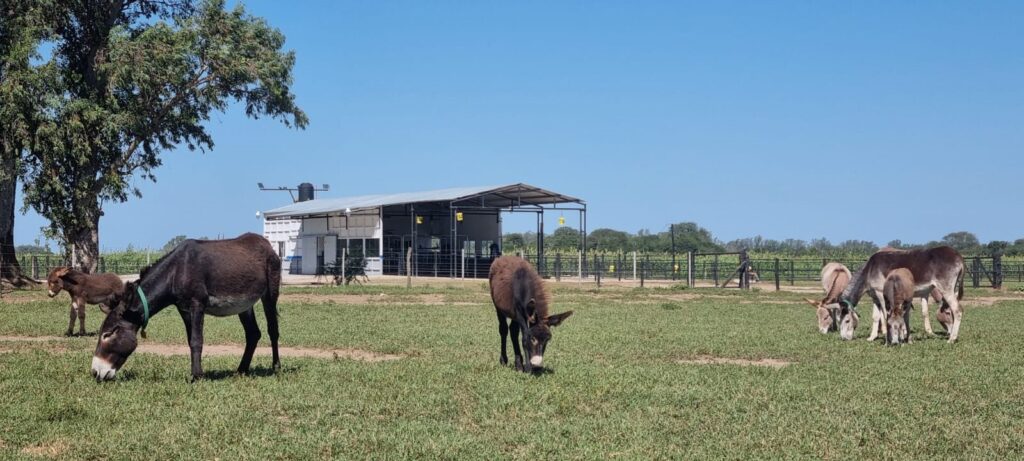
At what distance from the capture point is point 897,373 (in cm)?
1241

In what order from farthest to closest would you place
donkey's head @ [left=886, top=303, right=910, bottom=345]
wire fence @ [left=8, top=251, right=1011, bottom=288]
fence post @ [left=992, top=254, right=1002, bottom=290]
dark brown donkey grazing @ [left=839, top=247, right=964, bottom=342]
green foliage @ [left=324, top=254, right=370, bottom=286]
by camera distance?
wire fence @ [left=8, top=251, right=1011, bottom=288] < fence post @ [left=992, top=254, right=1002, bottom=290] < green foliage @ [left=324, top=254, right=370, bottom=286] < dark brown donkey grazing @ [left=839, top=247, right=964, bottom=342] < donkey's head @ [left=886, top=303, right=910, bottom=345]

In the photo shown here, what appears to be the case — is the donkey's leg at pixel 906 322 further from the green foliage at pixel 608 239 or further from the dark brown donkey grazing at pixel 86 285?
the green foliage at pixel 608 239

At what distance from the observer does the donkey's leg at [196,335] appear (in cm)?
1115

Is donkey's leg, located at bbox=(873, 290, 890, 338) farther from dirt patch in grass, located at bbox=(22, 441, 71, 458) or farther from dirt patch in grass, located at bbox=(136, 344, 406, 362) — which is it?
dirt patch in grass, located at bbox=(22, 441, 71, 458)

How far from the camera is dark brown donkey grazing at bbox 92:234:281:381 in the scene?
11031 millimetres

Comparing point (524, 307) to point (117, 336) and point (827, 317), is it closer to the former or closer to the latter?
point (117, 336)

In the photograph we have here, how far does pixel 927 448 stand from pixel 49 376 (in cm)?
970

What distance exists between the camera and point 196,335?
1120cm

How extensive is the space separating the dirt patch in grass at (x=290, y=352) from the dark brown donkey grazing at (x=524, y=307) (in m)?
2.07

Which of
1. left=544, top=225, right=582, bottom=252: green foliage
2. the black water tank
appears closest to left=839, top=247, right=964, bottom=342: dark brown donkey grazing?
the black water tank

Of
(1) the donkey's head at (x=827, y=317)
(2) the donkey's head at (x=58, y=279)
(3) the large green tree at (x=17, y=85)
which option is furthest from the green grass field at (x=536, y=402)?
(3) the large green tree at (x=17, y=85)

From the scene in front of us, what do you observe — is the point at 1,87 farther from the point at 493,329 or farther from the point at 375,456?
the point at 375,456

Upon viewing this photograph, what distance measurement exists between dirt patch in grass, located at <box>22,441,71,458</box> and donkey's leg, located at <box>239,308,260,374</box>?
388 centimetres

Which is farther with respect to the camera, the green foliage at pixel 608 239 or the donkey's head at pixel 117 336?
the green foliage at pixel 608 239
